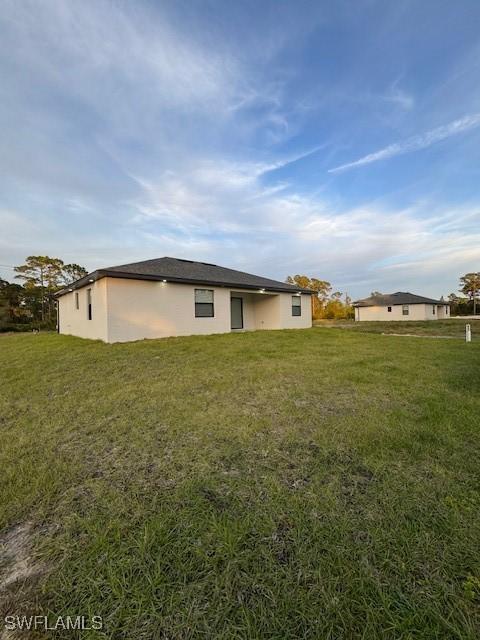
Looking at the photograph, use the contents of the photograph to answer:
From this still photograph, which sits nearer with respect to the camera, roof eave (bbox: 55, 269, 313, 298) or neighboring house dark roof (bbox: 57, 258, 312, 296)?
roof eave (bbox: 55, 269, 313, 298)

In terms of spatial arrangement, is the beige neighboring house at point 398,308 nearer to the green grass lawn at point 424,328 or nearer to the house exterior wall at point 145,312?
the green grass lawn at point 424,328

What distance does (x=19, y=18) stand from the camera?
6.86 m

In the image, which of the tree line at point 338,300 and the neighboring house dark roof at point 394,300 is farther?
the tree line at point 338,300

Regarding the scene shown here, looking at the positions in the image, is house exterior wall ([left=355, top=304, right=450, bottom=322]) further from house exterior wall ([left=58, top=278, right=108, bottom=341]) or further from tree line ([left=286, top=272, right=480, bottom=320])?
house exterior wall ([left=58, top=278, right=108, bottom=341])

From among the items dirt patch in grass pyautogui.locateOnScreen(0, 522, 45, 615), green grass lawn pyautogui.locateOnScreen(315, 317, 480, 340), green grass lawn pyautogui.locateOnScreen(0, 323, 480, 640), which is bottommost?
dirt patch in grass pyautogui.locateOnScreen(0, 522, 45, 615)

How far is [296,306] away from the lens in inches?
593

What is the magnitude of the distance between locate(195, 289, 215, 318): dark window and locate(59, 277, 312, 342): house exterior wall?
163 mm

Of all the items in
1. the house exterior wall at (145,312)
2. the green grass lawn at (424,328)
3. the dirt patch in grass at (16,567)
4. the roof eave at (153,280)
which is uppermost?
the roof eave at (153,280)

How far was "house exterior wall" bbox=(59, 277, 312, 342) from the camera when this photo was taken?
9.62 m

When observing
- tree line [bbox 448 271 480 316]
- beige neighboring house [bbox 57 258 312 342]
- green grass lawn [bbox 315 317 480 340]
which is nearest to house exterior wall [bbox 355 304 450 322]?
green grass lawn [bbox 315 317 480 340]

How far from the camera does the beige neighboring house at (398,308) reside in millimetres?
29266

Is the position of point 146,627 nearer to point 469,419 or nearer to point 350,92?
point 469,419

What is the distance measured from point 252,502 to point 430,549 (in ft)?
3.47

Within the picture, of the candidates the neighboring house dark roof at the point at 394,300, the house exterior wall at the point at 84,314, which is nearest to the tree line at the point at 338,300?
the neighboring house dark roof at the point at 394,300
